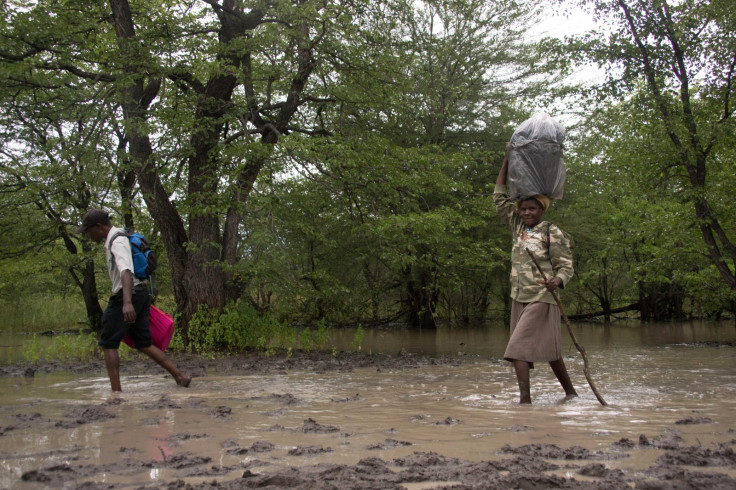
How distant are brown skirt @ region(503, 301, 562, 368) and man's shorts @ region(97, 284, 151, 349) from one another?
3735 millimetres

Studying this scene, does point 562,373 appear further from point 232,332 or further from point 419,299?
point 419,299

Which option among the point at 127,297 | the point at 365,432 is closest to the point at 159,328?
the point at 127,297

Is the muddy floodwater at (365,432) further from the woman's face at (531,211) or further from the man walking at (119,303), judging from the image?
the woman's face at (531,211)

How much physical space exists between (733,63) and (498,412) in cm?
1169

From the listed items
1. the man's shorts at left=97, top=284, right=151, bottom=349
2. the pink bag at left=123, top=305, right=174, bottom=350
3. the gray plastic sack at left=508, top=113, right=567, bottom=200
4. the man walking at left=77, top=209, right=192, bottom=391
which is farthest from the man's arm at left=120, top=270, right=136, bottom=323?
the gray plastic sack at left=508, top=113, right=567, bottom=200

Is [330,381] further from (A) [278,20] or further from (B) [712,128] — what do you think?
(B) [712,128]

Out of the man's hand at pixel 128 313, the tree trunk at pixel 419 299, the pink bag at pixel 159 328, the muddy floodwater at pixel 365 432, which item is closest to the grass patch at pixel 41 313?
the tree trunk at pixel 419 299

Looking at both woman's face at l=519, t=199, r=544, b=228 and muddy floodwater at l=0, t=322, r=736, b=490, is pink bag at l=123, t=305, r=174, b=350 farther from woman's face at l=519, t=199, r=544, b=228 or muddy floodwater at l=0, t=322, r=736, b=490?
woman's face at l=519, t=199, r=544, b=228

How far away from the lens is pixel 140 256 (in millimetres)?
6613

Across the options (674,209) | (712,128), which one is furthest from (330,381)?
(674,209)

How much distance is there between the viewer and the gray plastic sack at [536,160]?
18.8 feet

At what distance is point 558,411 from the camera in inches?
198

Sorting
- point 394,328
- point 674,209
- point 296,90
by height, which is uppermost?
point 296,90

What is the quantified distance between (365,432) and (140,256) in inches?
140
